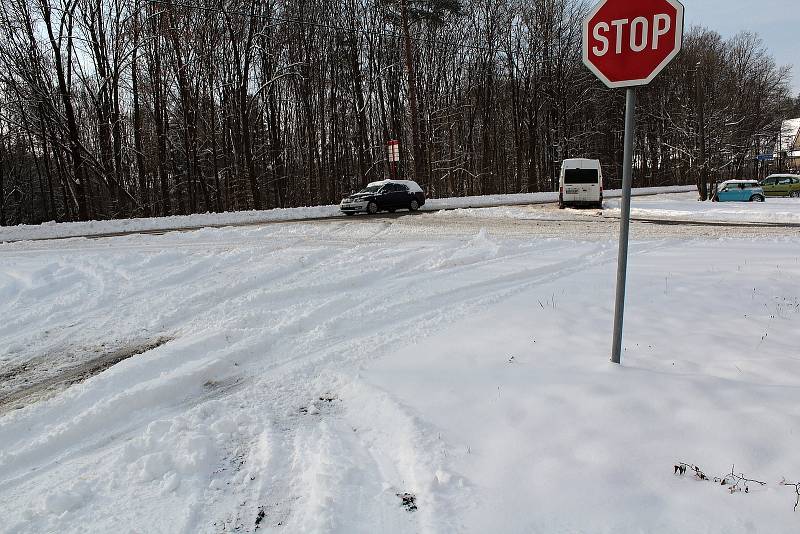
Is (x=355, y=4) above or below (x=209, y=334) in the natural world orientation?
above

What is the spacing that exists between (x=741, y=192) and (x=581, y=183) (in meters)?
12.8

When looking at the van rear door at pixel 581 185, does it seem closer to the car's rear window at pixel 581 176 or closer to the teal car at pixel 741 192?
the car's rear window at pixel 581 176

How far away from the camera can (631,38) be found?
11.4 feet

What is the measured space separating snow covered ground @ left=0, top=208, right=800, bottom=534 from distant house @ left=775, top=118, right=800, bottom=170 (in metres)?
77.3

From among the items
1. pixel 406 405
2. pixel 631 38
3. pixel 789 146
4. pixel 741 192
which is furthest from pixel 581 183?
pixel 789 146

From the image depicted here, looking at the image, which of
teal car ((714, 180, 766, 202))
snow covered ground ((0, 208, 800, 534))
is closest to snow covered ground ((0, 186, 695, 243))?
snow covered ground ((0, 208, 800, 534))

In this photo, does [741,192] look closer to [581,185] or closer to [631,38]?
[581,185]

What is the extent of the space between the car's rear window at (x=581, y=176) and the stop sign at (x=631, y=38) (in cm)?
2048

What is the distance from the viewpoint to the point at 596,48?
362 centimetres

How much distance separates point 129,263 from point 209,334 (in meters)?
5.24

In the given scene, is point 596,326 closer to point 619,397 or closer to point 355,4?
point 619,397

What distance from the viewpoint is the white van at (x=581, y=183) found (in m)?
22.7

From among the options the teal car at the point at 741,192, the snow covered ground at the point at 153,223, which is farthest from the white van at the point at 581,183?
the teal car at the point at 741,192

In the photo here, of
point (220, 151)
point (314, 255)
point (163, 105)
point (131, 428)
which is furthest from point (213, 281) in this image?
point (220, 151)
